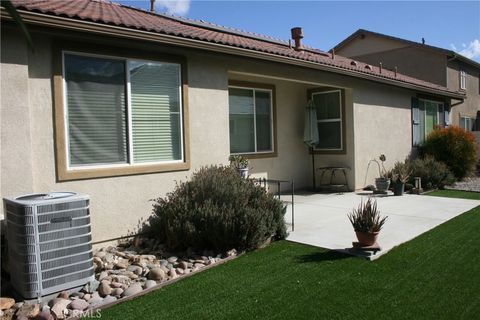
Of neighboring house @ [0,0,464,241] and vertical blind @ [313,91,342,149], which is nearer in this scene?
neighboring house @ [0,0,464,241]

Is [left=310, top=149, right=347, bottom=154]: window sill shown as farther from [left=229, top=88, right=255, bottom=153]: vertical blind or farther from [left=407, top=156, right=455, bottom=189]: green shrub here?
[left=229, top=88, right=255, bottom=153]: vertical blind

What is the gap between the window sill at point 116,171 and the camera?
19.6 feet

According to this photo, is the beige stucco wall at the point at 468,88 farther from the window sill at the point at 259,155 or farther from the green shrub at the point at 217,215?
the green shrub at the point at 217,215

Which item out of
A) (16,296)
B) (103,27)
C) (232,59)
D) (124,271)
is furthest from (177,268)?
(232,59)

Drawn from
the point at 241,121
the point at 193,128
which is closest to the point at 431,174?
the point at 241,121

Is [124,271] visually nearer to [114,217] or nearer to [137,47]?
[114,217]

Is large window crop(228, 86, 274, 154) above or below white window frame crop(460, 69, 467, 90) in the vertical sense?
below

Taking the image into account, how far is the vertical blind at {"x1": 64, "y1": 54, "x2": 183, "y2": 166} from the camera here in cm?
616

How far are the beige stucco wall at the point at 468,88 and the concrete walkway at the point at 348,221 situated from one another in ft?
38.9

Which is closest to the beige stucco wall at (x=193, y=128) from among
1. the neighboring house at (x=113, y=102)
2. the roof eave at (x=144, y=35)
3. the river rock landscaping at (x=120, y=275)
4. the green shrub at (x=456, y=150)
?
the neighboring house at (x=113, y=102)

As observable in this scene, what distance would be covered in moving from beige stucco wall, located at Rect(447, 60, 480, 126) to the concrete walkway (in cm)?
1186

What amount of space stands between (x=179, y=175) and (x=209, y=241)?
1.60m

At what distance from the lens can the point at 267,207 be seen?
655cm

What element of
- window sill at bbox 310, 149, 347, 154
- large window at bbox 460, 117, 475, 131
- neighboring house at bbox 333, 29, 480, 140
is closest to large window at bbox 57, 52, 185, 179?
window sill at bbox 310, 149, 347, 154
